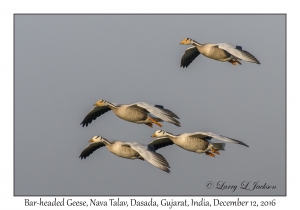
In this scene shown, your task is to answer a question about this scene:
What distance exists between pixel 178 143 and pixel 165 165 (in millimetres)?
2499

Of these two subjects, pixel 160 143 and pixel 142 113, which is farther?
pixel 160 143

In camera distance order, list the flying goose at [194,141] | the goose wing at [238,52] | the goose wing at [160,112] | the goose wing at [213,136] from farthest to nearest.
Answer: the goose wing at [238,52]
the flying goose at [194,141]
the goose wing at [160,112]
the goose wing at [213,136]

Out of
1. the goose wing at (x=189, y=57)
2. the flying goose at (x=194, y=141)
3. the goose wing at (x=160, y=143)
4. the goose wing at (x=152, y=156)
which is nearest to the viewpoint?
the goose wing at (x=152, y=156)

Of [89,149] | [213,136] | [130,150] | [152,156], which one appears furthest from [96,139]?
[213,136]

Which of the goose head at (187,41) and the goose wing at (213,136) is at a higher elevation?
the goose head at (187,41)

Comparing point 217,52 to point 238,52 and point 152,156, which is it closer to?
Result: point 238,52

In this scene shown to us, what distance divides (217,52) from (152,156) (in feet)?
17.0

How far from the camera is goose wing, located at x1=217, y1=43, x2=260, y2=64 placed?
2528 cm

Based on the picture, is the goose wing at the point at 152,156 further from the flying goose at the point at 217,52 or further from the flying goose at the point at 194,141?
the flying goose at the point at 217,52

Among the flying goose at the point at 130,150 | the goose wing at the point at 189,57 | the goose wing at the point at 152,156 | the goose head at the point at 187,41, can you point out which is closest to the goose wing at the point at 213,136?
the flying goose at the point at 130,150

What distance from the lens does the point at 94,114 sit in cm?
2869

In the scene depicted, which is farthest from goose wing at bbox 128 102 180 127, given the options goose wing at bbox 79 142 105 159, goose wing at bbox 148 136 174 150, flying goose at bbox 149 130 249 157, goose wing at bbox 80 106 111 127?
goose wing at bbox 79 142 105 159

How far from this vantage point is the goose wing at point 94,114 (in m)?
28.4
